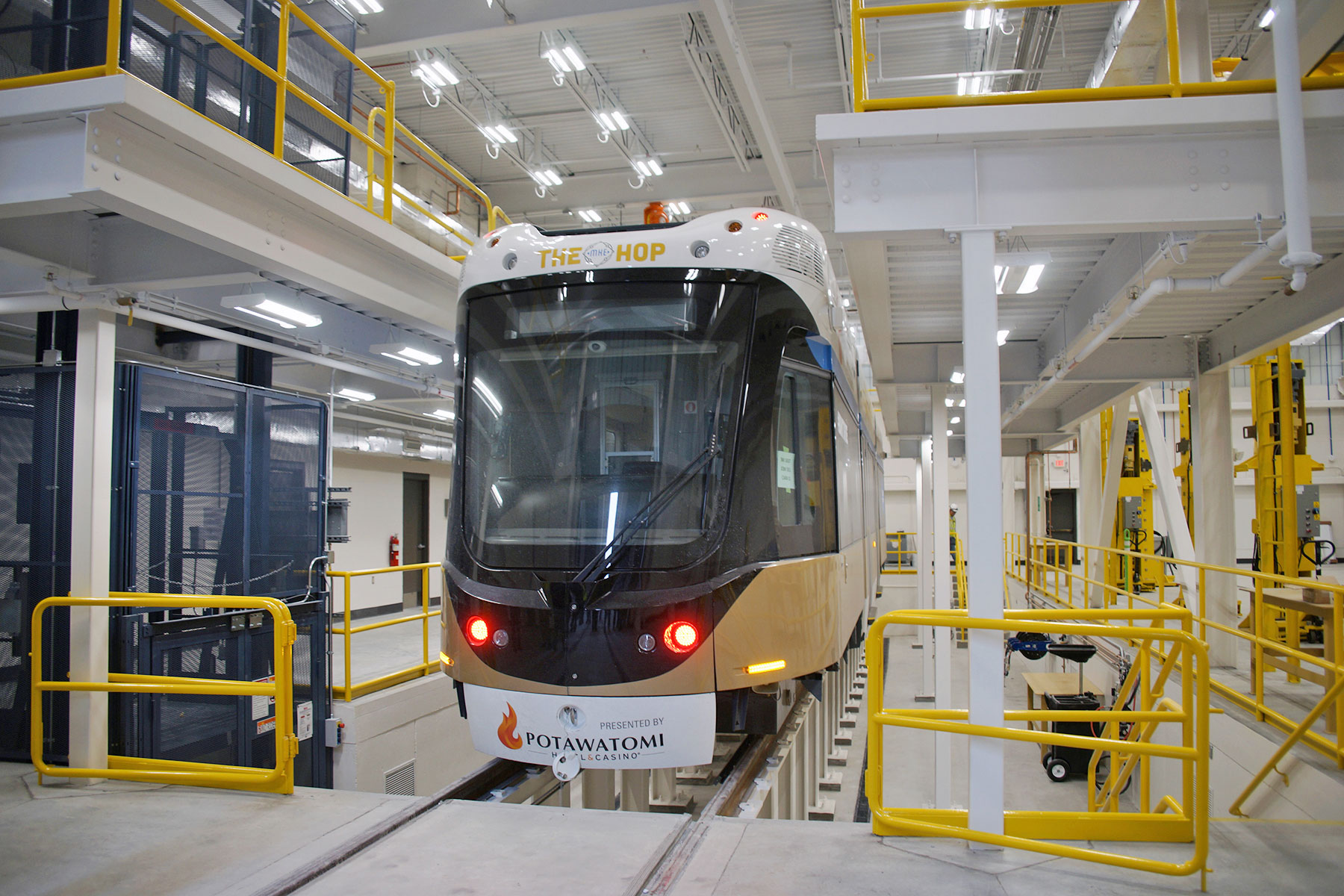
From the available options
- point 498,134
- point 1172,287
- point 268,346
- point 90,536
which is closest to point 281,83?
point 268,346

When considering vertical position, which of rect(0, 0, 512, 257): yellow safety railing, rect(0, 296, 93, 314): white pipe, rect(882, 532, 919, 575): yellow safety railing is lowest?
rect(882, 532, 919, 575): yellow safety railing

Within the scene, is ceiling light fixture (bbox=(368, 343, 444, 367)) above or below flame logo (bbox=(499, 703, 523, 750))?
above

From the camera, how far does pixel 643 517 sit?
434cm

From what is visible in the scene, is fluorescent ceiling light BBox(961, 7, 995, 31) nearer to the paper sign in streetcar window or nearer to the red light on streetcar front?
the paper sign in streetcar window

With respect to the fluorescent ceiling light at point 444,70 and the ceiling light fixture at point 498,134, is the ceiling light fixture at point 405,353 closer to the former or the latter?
the fluorescent ceiling light at point 444,70

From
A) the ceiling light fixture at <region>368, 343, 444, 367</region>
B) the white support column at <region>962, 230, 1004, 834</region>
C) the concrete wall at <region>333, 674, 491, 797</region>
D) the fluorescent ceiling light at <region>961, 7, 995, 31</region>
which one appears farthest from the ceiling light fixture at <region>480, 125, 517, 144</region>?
the white support column at <region>962, 230, 1004, 834</region>

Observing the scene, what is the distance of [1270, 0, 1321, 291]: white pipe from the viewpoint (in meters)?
3.58

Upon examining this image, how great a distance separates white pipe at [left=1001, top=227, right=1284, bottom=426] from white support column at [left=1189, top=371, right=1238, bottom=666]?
1480 millimetres

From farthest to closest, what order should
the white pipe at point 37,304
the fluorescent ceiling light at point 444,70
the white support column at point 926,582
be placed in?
1. the white support column at point 926,582
2. the fluorescent ceiling light at point 444,70
3. the white pipe at point 37,304

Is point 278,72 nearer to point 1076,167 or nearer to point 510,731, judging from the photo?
point 510,731

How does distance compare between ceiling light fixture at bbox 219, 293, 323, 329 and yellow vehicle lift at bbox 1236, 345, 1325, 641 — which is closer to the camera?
ceiling light fixture at bbox 219, 293, 323, 329

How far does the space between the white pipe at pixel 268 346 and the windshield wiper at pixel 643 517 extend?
3.60 m

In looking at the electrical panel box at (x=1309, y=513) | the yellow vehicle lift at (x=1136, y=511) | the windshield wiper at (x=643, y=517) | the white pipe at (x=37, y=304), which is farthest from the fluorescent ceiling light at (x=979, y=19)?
the yellow vehicle lift at (x=1136, y=511)

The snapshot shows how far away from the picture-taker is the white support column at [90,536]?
5.08 metres
